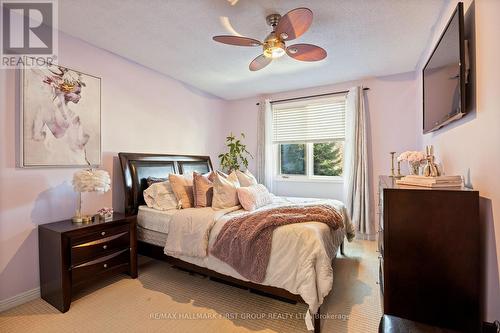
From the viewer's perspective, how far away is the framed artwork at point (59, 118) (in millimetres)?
2256

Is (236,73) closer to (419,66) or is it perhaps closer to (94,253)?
(419,66)

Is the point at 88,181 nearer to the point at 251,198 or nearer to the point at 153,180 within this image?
the point at 153,180

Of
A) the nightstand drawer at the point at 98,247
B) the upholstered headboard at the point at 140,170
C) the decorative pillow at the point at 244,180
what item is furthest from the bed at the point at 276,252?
the decorative pillow at the point at 244,180

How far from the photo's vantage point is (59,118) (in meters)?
2.48

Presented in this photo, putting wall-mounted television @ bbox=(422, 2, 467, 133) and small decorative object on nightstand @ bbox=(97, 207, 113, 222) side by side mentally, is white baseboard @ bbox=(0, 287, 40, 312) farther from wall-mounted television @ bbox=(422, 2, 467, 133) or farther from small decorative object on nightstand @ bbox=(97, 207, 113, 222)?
wall-mounted television @ bbox=(422, 2, 467, 133)

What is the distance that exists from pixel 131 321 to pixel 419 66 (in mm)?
4452

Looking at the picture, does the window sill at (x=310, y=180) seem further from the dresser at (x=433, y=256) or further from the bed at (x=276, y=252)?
the dresser at (x=433, y=256)

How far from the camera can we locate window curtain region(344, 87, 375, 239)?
3.83 meters

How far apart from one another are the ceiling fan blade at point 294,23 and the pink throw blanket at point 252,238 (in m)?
1.59

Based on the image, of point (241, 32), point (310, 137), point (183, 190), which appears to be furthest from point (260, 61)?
point (310, 137)

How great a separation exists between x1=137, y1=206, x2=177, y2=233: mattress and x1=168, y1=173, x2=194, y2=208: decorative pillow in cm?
16

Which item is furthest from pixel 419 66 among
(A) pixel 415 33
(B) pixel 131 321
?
(B) pixel 131 321

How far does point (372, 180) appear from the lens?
3.93 metres

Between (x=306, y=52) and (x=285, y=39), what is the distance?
29cm
